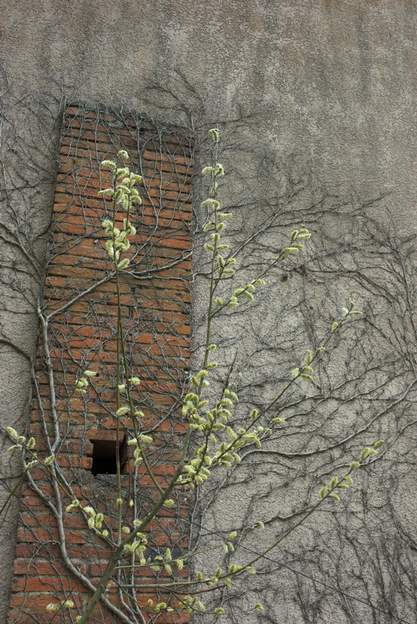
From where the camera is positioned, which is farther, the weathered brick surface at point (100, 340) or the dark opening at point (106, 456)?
the dark opening at point (106, 456)

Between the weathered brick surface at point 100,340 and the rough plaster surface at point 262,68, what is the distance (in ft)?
1.64

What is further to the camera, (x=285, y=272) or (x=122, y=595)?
(x=285, y=272)

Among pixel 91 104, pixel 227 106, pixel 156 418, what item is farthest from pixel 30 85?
pixel 156 418

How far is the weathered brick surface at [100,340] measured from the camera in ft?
11.4

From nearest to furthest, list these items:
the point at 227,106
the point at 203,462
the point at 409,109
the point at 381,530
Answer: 1. the point at 203,462
2. the point at 381,530
3. the point at 227,106
4. the point at 409,109

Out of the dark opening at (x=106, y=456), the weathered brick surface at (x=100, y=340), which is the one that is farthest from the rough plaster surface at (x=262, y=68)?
the dark opening at (x=106, y=456)

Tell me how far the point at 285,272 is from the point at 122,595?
6.97 ft

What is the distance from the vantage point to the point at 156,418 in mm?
3881

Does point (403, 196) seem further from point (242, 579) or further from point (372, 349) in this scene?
point (242, 579)

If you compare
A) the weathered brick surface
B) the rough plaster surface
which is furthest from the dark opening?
the rough plaster surface

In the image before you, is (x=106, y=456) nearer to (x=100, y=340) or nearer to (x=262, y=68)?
(x=100, y=340)

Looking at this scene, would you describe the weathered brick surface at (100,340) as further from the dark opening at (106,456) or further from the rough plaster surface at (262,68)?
the rough plaster surface at (262,68)

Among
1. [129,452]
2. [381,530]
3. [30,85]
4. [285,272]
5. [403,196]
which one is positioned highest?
[30,85]

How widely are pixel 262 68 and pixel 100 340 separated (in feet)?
8.43
